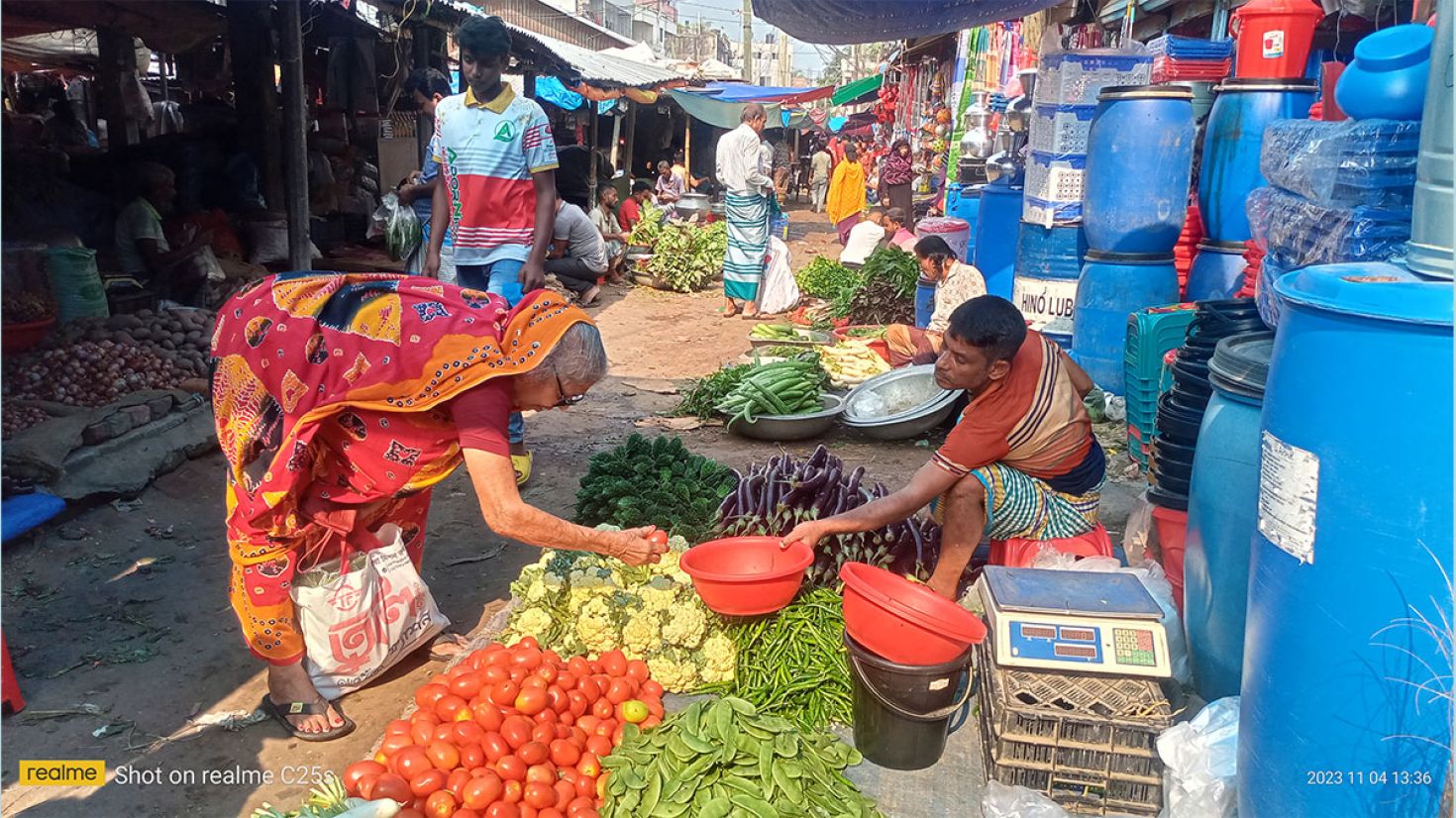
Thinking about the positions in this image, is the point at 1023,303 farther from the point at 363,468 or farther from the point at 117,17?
the point at 117,17

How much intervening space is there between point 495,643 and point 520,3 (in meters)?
24.4

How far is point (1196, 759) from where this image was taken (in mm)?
2305

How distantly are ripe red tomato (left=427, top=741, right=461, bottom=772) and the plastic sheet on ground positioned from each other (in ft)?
9.17

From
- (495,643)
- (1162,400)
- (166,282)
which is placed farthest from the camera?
(166,282)

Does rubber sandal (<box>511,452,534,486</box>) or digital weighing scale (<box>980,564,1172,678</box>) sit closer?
digital weighing scale (<box>980,564,1172,678</box>)

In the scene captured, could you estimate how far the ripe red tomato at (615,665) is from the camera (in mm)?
2924

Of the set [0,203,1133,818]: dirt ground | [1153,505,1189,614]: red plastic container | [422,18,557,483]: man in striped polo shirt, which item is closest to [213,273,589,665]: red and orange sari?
[0,203,1133,818]: dirt ground

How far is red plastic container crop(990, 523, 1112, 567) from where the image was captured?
3383 millimetres

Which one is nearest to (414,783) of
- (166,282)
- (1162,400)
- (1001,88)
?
(1162,400)

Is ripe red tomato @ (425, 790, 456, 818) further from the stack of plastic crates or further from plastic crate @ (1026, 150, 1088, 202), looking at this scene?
plastic crate @ (1026, 150, 1088, 202)

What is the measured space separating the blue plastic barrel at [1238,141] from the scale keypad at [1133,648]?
3.56 m

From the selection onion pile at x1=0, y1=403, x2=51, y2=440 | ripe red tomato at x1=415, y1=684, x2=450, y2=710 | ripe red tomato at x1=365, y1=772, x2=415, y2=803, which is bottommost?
ripe red tomato at x1=415, y1=684, x2=450, y2=710

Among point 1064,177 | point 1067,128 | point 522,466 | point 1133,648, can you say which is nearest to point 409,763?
point 1133,648

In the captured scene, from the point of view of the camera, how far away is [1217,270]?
539 centimetres
